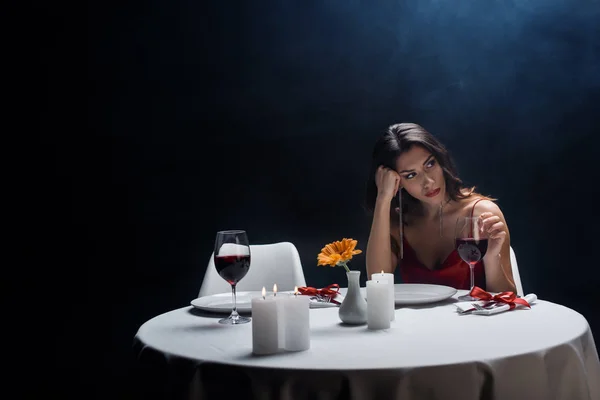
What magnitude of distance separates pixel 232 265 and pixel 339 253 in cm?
25

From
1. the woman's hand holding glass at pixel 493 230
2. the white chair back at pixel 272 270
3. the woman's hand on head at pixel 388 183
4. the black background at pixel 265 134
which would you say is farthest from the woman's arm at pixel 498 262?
the black background at pixel 265 134

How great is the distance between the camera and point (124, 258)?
3096 mm

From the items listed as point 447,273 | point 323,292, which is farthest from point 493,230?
point 447,273

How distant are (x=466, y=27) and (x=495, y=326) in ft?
7.80

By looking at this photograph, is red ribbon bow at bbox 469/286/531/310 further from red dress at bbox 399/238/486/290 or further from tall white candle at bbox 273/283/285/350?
red dress at bbox 399/238/486/290

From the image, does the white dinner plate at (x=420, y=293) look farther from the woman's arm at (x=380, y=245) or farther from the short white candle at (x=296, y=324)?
the woman's arm at (x=380, y=245)

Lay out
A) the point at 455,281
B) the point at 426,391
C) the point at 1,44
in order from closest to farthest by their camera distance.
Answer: the point at 426,391 → the point at 455,281 → the point at 1,44

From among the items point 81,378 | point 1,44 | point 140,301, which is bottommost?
point 81,378

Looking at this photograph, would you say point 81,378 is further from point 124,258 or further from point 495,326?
point 495,326

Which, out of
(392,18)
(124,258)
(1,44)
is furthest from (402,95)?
(1,44)

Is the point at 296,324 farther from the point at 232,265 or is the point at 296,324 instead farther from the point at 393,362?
the point at 232,265

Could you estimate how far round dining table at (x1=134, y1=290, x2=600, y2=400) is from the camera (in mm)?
1002

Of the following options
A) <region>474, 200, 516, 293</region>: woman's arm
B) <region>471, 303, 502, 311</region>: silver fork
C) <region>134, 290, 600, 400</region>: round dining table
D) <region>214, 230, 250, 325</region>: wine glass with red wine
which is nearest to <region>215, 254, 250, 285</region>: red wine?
<region>214, 230, 250, 325</region>: wine glass with red wine

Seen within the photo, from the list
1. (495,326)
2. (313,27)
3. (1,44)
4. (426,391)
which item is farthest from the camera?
(313,27)
